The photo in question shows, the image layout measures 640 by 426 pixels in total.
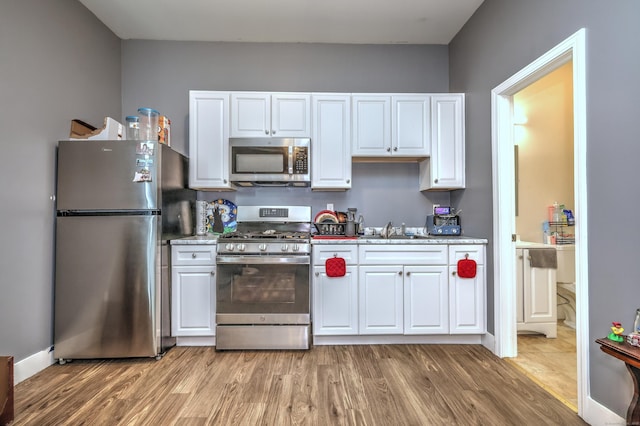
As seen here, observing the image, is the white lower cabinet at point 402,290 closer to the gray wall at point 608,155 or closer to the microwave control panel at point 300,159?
the microwave control panel at point 300,159

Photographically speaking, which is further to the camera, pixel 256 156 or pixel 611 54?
pixel 256 156

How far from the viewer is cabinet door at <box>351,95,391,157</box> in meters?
2.96

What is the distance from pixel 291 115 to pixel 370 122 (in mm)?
773

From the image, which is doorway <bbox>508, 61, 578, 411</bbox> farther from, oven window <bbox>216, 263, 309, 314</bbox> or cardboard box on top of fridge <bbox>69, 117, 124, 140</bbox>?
cardboard box on top of fridge <bbox>69, 117, 124, 140</bbox>

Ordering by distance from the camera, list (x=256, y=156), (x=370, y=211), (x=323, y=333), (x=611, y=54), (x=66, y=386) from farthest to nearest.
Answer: (x=370, y=211) → (x=256, y=156) → (x=323, y=333) → (x=66, y=386) → (x=611, y=54)

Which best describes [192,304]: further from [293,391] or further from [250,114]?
[250,114]

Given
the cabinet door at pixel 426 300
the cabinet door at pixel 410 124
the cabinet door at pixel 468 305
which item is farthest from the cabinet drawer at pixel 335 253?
the cabinet door at pixel 410 124

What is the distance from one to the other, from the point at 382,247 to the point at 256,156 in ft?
4.74

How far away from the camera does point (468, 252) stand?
105 inches

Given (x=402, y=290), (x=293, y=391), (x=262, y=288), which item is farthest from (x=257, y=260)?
(x=402, y=290)

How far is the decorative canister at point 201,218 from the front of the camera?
125 inches

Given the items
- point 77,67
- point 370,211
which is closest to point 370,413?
point 370,211

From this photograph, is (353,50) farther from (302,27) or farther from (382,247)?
(382,247)

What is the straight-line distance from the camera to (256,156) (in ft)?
9.49
